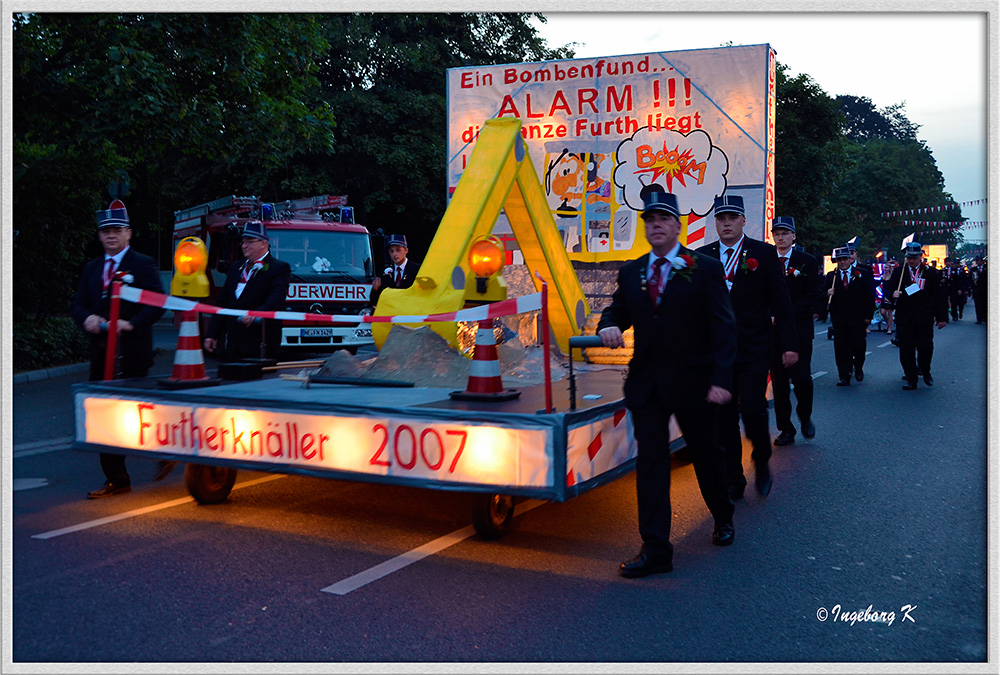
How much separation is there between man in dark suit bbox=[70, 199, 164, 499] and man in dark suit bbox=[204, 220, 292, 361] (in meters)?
0.62

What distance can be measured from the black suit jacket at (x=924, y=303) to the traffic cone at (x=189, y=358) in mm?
10775

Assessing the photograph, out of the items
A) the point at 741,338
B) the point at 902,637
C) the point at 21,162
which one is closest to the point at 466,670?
the point at 902,637

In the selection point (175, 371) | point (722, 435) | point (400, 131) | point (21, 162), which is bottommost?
point (722, 435)

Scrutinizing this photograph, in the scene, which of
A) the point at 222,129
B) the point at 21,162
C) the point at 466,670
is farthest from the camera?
the point at 222,129

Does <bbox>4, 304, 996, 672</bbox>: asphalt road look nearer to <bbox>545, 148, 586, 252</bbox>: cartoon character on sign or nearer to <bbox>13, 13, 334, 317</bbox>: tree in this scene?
<bbox>545, 148, 586, 252</bbox>: cartoon character on sign

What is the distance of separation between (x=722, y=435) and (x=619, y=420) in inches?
61.4

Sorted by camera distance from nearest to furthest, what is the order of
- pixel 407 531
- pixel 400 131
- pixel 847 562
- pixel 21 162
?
pixel 847 562, pixel 407 531, pixel 21 162, pixel 400 131

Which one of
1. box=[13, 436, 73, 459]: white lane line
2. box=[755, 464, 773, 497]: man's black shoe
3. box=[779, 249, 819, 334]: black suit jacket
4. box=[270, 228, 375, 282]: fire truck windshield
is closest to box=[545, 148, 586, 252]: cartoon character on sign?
box=[779, 249, 819, 334]: black suit jacket

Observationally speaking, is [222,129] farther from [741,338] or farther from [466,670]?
[466,670]

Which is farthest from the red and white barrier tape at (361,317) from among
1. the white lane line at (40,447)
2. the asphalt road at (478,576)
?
the white lane line at (40,447)

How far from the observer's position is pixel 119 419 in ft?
18.8

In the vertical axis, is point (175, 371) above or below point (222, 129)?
below

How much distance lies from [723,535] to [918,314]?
9.63 metres

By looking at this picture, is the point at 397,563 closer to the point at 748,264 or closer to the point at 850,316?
the point at 748,264
